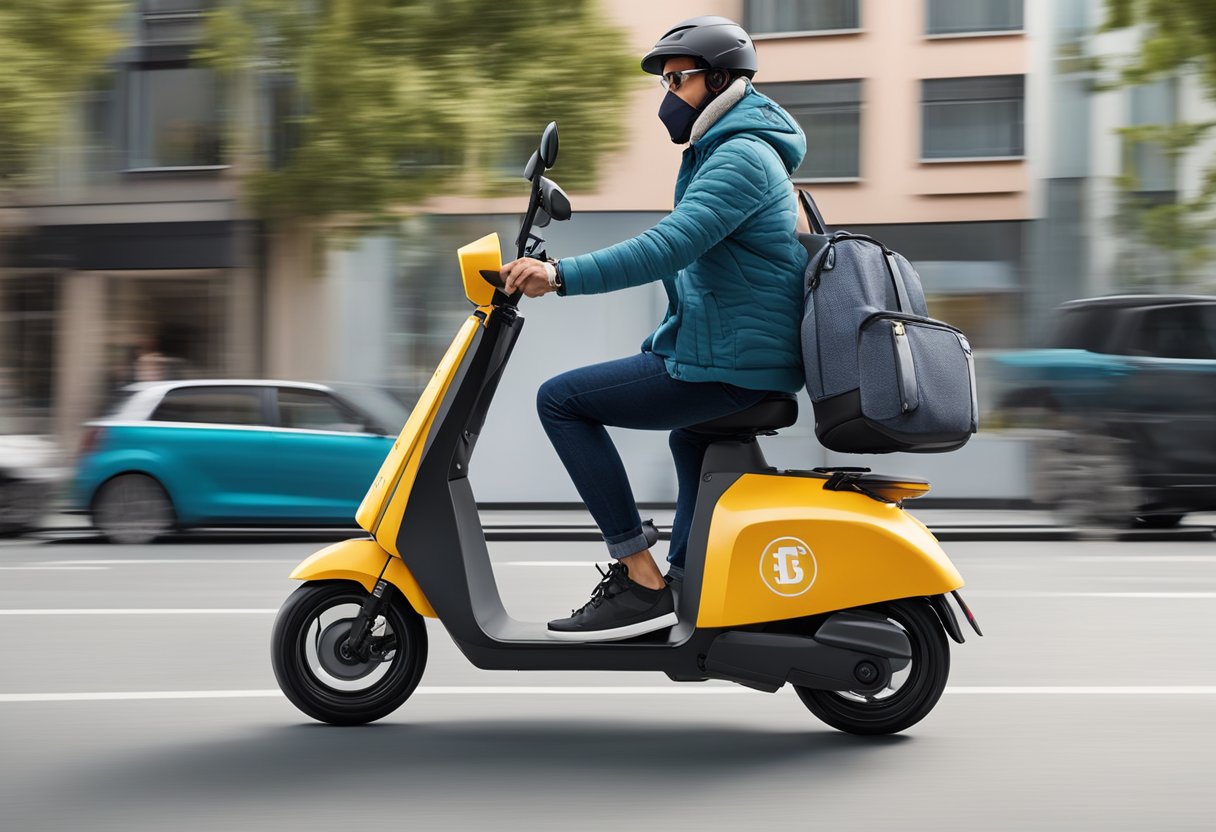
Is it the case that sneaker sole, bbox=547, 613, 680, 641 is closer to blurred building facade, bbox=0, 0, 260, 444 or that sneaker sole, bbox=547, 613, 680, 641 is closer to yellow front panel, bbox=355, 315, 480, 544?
yellow front panel, bbox=355, 315, 480, 544

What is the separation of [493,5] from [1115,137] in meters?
5.75

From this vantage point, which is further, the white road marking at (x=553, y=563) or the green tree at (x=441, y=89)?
the green tree at (x=441, y=89)

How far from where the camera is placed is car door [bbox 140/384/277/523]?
11703 millimetres

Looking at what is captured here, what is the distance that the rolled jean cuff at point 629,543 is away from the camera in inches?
174

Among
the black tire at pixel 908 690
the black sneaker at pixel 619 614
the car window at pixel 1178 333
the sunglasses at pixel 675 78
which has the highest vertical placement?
the sunglasses at pixel 675 78

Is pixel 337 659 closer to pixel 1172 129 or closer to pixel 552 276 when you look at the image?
pixel 552 276

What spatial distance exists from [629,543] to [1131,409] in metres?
7.83

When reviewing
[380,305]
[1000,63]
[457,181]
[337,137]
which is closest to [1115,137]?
[1000,63]

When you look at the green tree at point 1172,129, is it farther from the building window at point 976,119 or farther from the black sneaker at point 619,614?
the black sneaker at point 619,614

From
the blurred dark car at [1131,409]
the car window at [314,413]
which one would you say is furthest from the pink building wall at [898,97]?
the car window at [314,413]

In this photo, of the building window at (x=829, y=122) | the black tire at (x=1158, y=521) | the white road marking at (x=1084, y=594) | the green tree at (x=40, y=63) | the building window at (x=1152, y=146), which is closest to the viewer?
the white road marking at (x=1084, y=594)

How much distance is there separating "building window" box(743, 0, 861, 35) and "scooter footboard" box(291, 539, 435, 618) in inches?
598

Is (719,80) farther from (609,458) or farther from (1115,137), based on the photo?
(1115,137)

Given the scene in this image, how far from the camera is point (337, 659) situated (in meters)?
4.49
